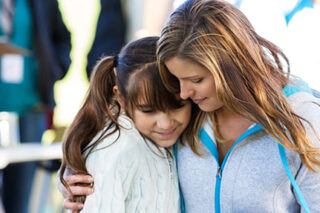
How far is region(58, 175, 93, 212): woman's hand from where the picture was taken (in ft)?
3.55

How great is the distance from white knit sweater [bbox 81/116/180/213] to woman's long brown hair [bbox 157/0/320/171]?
0.99 feet

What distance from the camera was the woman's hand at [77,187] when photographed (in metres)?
1.08

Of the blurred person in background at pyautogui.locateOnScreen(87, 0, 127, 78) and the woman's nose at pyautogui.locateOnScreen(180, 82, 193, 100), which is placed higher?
the woman's nose at pyautogui.locateOnScreen(180, 82, 193, 100)

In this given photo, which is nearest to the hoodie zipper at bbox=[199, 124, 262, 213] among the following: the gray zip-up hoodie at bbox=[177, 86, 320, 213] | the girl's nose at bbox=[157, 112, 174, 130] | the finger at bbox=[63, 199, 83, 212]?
the gray zip-up hoodie at bbox=[177, 86, 320, 213]

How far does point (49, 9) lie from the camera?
7.06 ft

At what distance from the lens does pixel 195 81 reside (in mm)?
992

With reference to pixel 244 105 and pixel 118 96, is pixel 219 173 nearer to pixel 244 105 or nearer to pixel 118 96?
pixel 244 105

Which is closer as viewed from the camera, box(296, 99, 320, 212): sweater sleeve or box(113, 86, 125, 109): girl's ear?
box(296, 99, 320, 212): sweater sleeve

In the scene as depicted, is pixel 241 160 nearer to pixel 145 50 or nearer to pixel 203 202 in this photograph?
pixel 203 202

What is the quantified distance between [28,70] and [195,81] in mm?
1431

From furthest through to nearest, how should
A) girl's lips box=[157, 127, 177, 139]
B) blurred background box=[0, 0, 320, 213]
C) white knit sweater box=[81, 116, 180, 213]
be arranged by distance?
1. blurred background box=[0, 0, 320, 213]
2. girl's lips box=[157, 127, 177, 139]
3. white knit sweater box=[81, 116, 180, 213]

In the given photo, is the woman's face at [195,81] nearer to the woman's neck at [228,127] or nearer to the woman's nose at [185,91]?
the woman's nose at [185,91]

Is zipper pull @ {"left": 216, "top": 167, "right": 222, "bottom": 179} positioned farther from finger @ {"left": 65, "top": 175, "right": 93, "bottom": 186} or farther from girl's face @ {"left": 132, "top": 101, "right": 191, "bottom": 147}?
finger @ {"left": 65, "top": 175, "right": 93, "bottom": 186}

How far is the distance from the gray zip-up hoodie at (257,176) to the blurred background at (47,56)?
90 cm
